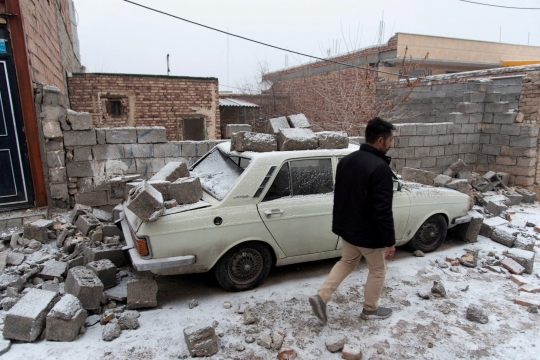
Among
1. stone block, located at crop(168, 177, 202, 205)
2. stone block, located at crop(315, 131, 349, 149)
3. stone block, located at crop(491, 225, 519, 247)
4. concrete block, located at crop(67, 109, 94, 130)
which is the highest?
concrete block, located at crop(67, 109, 94, 130)

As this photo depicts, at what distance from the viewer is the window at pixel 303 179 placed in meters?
3.87

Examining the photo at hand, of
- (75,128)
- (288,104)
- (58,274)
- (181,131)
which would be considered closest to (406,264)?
(58,274)

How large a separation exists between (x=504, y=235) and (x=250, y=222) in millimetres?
4072

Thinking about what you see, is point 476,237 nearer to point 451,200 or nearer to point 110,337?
A: point 451,200

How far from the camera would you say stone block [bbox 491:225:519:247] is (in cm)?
517

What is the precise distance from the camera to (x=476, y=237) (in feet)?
17.4

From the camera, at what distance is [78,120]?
18.5 ft

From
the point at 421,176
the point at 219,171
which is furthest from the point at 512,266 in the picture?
the point at 219,171

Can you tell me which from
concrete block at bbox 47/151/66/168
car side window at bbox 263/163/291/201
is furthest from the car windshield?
concrete block at bbox 47/151/66/168

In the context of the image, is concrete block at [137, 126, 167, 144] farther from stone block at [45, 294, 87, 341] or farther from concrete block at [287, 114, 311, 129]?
stone block at [45, 294, 87, 341]

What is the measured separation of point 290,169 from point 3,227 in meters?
4.22

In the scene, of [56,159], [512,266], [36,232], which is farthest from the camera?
[56,159]

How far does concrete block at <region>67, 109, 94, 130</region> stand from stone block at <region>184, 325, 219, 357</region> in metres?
4.24

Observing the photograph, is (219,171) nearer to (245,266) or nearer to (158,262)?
(245,266)
